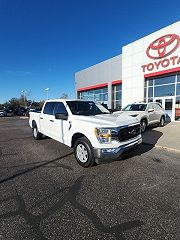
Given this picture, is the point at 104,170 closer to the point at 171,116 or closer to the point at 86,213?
the point at 86,213

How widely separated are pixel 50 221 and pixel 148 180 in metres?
2.49

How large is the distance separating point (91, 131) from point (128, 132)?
3.55 feet

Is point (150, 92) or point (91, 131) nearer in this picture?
point (91, 131)

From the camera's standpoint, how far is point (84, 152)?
5.07 m

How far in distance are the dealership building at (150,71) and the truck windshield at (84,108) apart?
40.9 ft

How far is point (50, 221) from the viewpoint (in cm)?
282

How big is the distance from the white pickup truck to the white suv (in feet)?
14.5

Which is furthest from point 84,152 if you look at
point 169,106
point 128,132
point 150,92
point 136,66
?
point 136,66

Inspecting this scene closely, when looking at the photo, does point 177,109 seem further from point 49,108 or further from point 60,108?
point 60,108

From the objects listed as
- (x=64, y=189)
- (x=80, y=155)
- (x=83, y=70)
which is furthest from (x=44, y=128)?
(x=83, y=70)

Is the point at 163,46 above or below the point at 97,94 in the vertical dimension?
above

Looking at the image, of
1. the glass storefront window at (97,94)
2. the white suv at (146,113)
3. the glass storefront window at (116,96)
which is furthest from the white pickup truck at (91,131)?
the glass storefront window at (97,94)

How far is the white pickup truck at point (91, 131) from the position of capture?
4.61m

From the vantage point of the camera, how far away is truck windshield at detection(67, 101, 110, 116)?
6.02 meters
